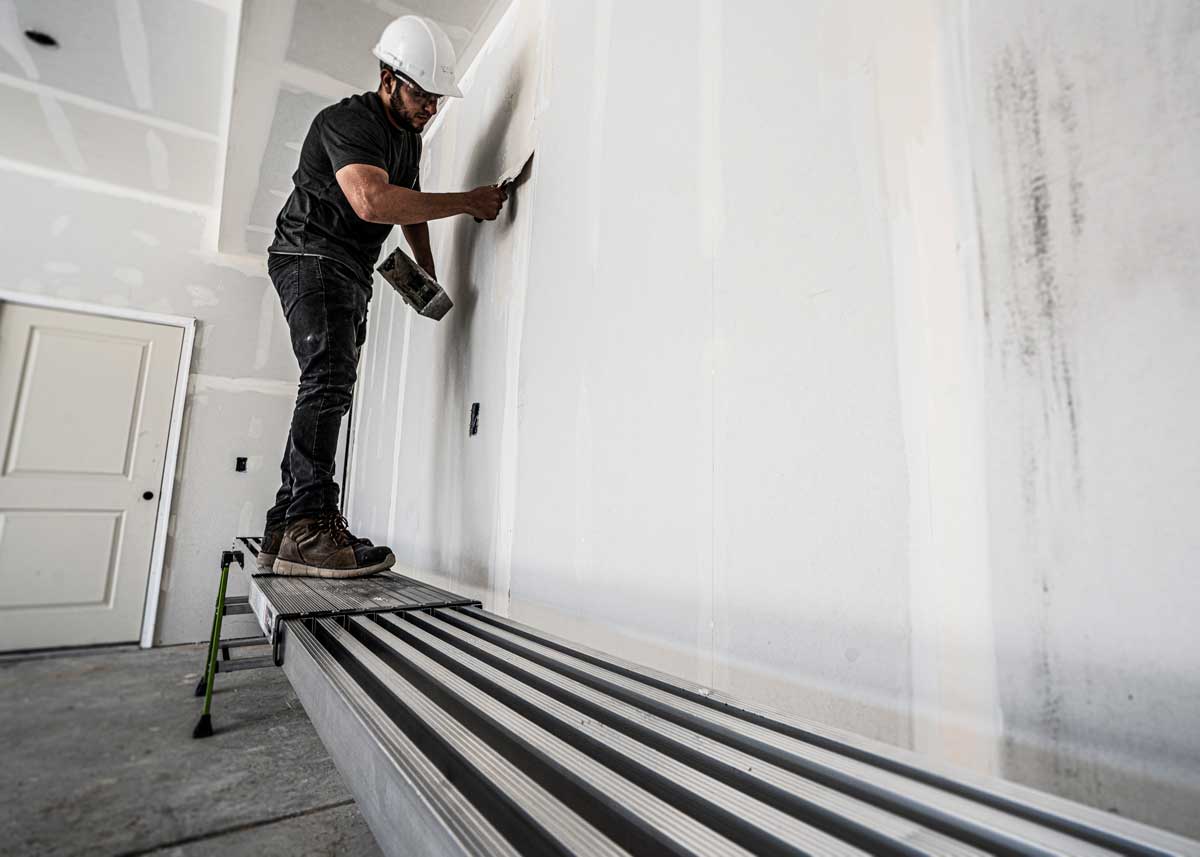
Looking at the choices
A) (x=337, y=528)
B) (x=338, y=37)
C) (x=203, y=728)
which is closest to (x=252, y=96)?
(x=338, y=37)

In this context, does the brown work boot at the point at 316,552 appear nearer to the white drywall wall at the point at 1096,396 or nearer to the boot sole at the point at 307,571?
the boot sole at the point at 307,571

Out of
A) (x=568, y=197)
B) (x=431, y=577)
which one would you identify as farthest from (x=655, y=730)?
(x=431, y=577)

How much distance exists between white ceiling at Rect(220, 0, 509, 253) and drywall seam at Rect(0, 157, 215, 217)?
817 millimetres

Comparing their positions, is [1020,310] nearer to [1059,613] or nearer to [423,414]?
[1059,613]

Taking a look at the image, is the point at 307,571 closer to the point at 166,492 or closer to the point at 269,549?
the point at 269,549

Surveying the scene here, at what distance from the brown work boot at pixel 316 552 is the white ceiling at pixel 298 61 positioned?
1.75 meters

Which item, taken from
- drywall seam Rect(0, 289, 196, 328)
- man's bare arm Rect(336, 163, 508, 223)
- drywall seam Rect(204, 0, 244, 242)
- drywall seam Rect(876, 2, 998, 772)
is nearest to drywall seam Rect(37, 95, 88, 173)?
drywall seam Rect(204, 0, 244, 242)

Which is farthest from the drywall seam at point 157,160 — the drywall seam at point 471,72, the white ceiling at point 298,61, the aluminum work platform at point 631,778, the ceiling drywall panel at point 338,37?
the aluminum work platform at point 631,778

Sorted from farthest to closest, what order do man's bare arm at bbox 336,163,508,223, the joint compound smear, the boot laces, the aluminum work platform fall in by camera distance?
1. the boot laces
2. man's bare arm at bbox 336,163,508,223
3. the joint compound smear
4. the aluminum work platform

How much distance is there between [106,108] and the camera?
2.62 metres

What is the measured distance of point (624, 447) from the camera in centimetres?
107

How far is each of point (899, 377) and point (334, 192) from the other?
5.69 ft

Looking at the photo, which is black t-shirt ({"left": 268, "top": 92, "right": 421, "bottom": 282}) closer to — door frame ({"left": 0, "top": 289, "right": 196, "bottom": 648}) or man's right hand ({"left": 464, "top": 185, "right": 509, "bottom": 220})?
man's right hand ({"left": 464, "top": 185, "right": 509, "bottom": 220})

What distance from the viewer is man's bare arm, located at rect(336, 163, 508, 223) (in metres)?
1.51
